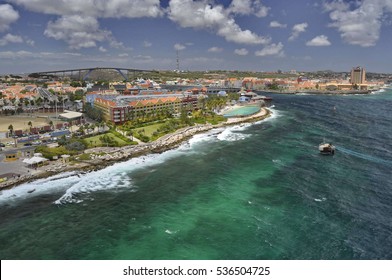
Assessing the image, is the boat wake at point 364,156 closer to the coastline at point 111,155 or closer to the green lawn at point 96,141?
the coastline at point 111,155

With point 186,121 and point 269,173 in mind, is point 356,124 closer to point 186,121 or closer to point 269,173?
point 186,121

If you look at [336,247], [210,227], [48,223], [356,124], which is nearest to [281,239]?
[336,247]

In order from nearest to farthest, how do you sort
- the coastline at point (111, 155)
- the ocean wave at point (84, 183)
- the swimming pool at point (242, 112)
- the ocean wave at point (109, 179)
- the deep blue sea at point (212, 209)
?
the deep blue sea at point (212, 209), the ocean wave at point (84, 183), the ocean wave at point (109, 179), the coastline at point (111, 155), the swimming pool at point (242, 112)

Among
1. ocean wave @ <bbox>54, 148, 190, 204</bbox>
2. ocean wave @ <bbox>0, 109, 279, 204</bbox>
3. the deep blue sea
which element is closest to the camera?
the deep blue sea

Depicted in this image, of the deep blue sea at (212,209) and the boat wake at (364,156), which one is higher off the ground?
the boat wake at (364,156)

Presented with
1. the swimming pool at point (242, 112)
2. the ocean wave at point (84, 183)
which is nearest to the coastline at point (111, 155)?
the ocean wave at point (84, 183)

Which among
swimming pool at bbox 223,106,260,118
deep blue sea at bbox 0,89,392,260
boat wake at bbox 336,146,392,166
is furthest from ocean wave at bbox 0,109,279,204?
swimming pool at bbox 223,106,260,118

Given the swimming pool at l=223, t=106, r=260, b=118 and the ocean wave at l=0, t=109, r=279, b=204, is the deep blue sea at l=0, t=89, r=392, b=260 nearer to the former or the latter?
the ocean wave at l=0, t=109, r=279, b=204
